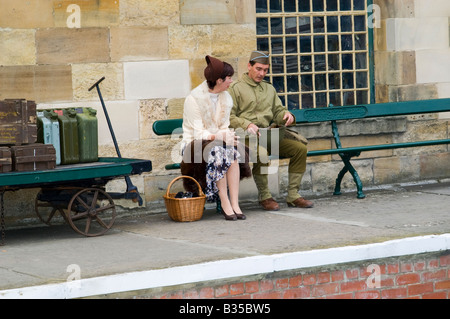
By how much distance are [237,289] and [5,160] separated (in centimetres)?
234

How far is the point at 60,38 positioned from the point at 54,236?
1930mm

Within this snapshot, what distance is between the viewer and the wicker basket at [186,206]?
873cm

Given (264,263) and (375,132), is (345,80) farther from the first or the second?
(264,263)

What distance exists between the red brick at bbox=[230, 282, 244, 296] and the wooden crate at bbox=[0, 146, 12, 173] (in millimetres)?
2297

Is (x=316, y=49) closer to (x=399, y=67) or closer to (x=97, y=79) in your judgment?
(x=399, y=67)

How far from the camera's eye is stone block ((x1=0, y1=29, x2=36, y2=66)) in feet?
28.8

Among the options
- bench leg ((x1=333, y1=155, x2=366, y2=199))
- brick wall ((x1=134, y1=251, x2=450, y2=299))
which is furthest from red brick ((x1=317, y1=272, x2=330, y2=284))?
bench leg ((x1=333, y1=155, x2=366, y2=199))

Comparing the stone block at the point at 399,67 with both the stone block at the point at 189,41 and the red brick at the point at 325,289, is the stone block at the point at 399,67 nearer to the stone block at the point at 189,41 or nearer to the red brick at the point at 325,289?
the stone block at the point at 189,41

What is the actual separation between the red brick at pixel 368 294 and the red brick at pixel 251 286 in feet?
2.71

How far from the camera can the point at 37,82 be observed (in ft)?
29.3

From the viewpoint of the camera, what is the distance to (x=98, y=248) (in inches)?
296

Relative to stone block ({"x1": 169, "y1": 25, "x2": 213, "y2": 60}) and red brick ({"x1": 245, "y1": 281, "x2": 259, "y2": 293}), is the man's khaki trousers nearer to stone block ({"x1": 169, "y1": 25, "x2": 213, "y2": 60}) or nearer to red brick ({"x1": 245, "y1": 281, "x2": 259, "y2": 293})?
stone block ({"x1": 169, "y1": 25, "x2": 213, "y2": 60})

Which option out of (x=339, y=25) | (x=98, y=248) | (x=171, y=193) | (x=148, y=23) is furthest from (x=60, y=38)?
(x=339, y=25)

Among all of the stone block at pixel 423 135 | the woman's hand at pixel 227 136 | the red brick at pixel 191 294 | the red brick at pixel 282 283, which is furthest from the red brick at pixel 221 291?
the stone block at pixel 423 135
